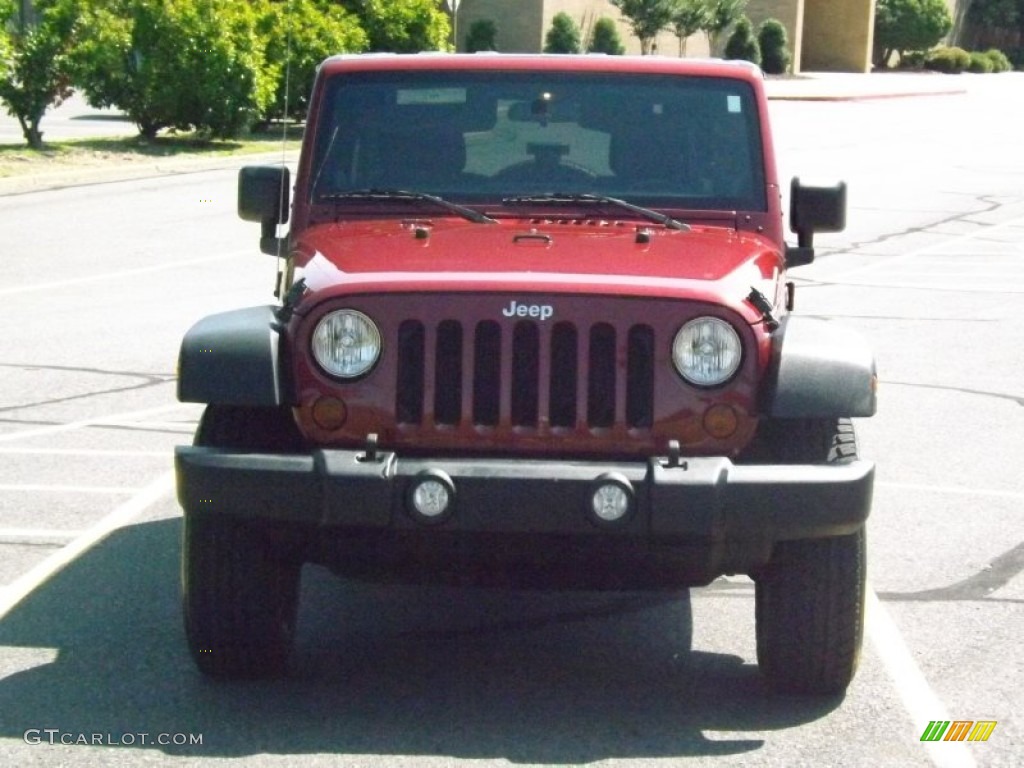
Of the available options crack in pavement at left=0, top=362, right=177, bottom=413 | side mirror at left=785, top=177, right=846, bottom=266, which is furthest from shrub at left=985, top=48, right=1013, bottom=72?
side mirror at left=785, top=177, right=846, bottom=266

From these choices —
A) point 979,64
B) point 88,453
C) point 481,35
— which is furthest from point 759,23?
point 88,453

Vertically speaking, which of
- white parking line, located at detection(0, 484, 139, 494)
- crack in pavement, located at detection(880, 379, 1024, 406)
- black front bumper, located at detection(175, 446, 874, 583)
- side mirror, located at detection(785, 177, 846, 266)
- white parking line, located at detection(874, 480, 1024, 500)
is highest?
side mirror, located at detection(785, 177, 846, 266)

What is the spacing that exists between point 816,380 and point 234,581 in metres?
1.70

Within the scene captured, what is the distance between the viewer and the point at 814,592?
5.16 meters

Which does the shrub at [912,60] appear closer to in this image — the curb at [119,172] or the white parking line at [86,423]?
the curb at [119,172]

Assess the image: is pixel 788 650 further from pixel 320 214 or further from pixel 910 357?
pixel 910 357

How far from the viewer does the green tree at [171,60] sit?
88.6 ft

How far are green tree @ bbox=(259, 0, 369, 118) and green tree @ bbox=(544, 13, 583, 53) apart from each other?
68.3 feet

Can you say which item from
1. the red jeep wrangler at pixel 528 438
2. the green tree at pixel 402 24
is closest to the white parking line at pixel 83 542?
the red jeep wrangler at pixel 528 438

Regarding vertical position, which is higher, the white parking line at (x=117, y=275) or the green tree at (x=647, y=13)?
the green tree at (x=647, y=13)

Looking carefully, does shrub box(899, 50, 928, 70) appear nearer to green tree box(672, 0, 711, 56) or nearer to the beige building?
the beige building

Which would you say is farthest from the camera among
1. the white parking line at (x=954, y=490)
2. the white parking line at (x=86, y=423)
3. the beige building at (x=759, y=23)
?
the beige building at (x=759, y=23)

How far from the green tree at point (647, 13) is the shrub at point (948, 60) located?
1087 inches

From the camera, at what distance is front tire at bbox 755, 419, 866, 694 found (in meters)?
5.14
